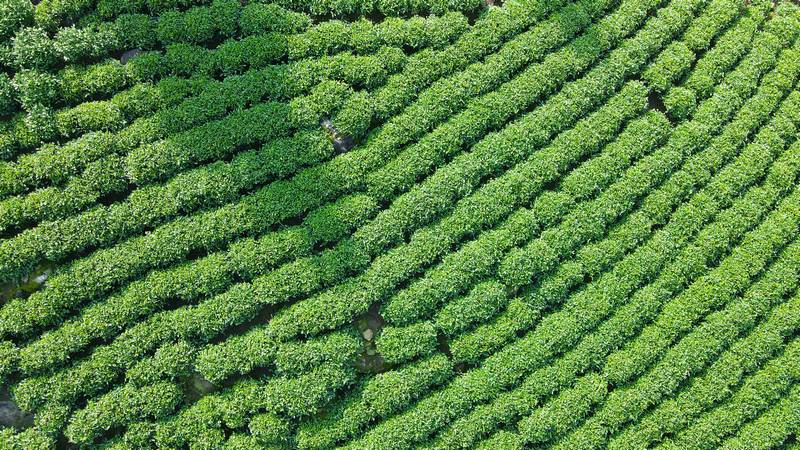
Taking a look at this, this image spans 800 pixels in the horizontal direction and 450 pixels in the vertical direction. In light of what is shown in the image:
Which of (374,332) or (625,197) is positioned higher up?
(625,197)

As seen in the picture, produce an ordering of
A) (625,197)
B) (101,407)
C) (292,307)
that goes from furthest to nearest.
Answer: (625,197) < (292,307) < (101,407)

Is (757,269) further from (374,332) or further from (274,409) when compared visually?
(274,409)

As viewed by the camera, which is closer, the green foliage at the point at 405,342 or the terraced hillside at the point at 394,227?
the terraced hillside at the point at 394,227

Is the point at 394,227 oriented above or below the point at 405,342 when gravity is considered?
above

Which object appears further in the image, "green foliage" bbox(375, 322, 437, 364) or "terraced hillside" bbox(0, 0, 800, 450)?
"green foliage" bbox(375, 322, 437, 364)

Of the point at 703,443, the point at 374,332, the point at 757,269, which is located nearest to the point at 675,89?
the point at 757,269

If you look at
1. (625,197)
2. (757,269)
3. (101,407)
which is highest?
(625,197)

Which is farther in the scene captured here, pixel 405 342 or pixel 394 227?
pixel 394 227

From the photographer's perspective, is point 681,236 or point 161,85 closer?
point 161,85
